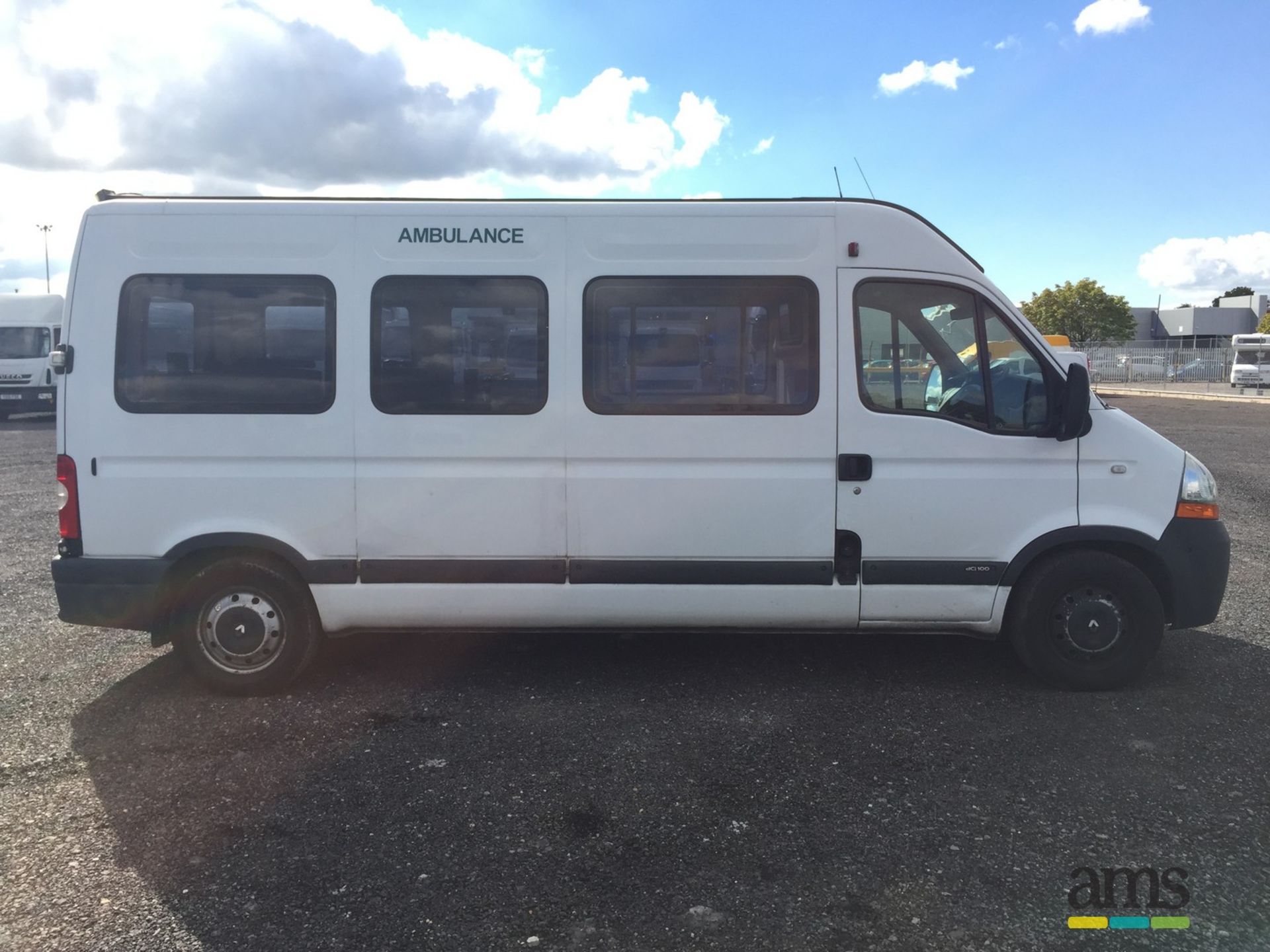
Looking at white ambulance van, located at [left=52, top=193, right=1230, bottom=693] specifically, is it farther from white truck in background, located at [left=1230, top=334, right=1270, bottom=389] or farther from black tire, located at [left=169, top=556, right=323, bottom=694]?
white truck in background, located at [left=1230, top=334, right=1270, bottom=389]

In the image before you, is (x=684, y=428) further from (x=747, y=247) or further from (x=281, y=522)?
(x=281, y=522)

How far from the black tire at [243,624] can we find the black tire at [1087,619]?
3.82m

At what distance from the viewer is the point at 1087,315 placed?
62062mm

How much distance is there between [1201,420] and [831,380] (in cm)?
2406

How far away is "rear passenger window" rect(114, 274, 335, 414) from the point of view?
201 inches

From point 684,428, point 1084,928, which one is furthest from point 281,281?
point 1084,928

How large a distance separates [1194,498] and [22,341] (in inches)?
1052

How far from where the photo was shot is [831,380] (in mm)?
5078

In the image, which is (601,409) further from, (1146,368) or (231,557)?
(1146,368)

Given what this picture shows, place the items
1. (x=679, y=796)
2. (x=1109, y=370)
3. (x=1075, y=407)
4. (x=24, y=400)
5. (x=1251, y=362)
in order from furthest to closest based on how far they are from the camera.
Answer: (x=1109, y=370) → (x=1251, y=362) → (x=24, y=400) → (x=1075, y=407) → (x=679, y=796)

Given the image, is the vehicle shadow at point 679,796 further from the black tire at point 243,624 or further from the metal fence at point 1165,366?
the metal fence at point 1165,366

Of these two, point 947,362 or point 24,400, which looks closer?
point 947,362

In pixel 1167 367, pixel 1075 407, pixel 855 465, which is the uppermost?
pixel 1167 367

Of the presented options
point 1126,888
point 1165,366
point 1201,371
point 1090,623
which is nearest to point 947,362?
point 1090,623
